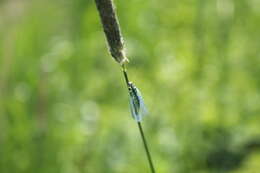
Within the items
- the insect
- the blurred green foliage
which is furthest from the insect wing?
the blurred green foliage

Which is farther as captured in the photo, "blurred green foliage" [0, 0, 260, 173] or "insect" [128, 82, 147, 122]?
"blurred green foliage" [0, 0, 260, 173]

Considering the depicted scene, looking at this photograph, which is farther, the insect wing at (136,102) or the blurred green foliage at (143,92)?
the blurred green foliage at (143,92)

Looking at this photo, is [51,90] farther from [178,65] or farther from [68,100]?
[178,65]

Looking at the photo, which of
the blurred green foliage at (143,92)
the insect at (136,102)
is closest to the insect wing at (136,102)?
the insect at (136,102)

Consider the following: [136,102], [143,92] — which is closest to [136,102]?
[136,102]

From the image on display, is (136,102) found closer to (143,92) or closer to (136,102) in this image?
(136,102)

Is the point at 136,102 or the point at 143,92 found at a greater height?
the point at 143,92

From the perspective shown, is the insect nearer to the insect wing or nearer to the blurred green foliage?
the insect wing

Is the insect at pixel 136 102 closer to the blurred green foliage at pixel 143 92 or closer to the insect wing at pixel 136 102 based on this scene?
the insect wing at pixel 136 102
